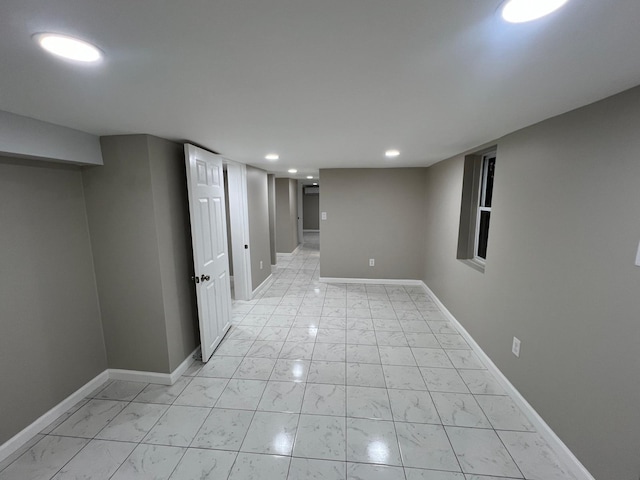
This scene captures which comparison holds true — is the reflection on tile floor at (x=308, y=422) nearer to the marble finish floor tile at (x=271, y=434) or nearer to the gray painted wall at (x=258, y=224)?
the marble finish floor tile at (x=271, y=434)

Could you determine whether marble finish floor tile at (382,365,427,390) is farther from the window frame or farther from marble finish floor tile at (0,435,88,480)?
marble finish floor tile at (0,435,88,480)

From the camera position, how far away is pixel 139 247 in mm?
2176

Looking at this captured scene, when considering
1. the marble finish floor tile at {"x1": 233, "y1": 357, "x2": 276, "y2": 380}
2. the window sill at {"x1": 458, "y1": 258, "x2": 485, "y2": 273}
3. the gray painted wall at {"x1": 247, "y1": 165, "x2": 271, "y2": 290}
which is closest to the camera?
the marble finish floor tile at {"x1": 233, "y1": 357, "x2": 276, "y2": 380}

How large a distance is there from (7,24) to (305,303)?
376cm

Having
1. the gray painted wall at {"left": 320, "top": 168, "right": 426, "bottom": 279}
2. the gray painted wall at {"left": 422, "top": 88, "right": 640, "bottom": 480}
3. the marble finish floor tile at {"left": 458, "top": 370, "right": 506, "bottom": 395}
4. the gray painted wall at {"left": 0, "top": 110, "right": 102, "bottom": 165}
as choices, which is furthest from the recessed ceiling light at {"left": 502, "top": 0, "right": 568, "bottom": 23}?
the gray painted wall at {"left": 320, "top": 168, "right": 426, "bottom": 279}

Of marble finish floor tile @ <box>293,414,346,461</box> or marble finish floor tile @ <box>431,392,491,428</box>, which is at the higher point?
marble finish floor tile @ <box>431,392,491,428</box>

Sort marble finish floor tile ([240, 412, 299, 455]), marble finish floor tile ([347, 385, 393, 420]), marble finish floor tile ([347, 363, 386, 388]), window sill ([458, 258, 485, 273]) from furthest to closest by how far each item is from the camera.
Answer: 1. window sill ([458, 258, 485, 273])
2. marble finish floor tile ([347, 363, 386, 388])
3. marble finish floor tile ([347, 385, 393, 420])
4. marble finish floor tile ([240, 412, 299, 455])

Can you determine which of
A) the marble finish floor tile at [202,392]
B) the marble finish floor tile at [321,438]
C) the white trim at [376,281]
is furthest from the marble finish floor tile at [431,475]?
the white trim at [376,281]

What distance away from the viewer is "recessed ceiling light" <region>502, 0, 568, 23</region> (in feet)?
2.22

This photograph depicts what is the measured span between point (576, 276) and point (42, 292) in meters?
3.47

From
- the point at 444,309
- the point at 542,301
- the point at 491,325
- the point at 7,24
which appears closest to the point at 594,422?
the point at 542,301

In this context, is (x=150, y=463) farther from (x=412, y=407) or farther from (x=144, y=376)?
(x=412, y=407)

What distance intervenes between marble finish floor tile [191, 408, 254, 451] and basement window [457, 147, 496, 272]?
8.70ft

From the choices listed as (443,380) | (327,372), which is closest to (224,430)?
(327,372)
